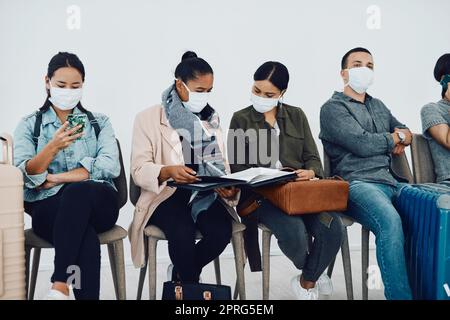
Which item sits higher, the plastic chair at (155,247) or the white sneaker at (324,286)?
the plastic chair at (155,247)

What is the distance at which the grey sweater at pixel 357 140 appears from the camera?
7.66ft

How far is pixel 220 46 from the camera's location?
3197 millimetres

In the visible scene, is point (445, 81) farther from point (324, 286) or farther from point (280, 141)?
point (324, 286)

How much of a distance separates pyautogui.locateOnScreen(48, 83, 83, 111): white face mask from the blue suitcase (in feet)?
5.11

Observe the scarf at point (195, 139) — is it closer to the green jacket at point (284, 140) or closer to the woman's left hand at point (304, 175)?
the green jacket at point (284, 140)

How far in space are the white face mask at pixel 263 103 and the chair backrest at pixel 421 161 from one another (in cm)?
76

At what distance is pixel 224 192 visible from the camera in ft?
7.12

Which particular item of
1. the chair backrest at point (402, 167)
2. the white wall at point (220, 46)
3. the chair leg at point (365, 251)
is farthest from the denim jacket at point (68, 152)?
the chair backrest at point (402, 167)

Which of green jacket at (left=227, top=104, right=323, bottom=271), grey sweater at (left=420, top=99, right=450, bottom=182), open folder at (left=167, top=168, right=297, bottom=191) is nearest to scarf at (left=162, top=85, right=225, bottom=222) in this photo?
green jacket at (left=227, top=104, right=323, bottom=271)

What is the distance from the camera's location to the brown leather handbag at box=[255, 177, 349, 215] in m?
1.99
